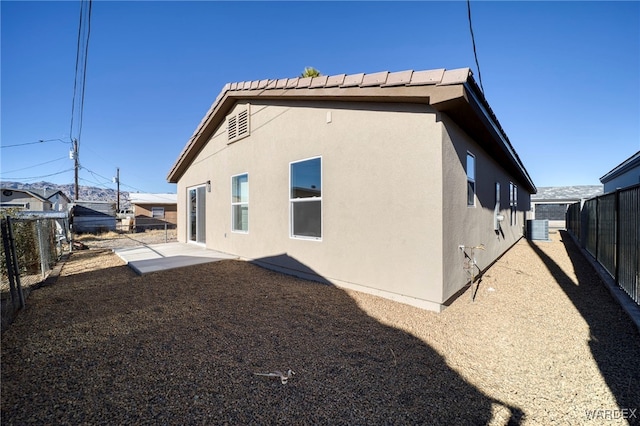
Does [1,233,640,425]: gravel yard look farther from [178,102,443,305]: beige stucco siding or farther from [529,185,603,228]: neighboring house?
[529,185,603,228]: neighboring house

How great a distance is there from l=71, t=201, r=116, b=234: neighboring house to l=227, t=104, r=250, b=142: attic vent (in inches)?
721

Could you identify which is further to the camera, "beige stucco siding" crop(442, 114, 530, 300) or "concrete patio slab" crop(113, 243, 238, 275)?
"concrete patio slab" crop(113, 243, 238, 275)

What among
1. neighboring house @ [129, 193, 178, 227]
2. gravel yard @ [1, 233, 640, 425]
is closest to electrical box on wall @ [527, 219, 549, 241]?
gravel yard @ [1, 233, 640, 425]

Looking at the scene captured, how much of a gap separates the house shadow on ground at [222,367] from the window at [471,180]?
334 cm

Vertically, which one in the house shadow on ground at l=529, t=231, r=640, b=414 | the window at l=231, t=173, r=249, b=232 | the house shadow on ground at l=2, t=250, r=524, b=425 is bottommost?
the house shadow on ground at l=529, t=231, r=640, b=414

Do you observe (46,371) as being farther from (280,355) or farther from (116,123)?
(116,123)

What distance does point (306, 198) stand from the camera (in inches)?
225

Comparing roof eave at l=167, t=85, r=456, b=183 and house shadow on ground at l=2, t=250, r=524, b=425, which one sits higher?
roof eave at l=167, t=85, r=456, b=183

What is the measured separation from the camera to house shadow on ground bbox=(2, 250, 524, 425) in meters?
1.96

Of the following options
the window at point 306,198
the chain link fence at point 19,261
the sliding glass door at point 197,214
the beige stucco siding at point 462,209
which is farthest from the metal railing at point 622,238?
the sliding glass door at point 197,214

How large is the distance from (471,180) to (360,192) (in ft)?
8.38

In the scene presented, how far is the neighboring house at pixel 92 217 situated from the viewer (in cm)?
1988

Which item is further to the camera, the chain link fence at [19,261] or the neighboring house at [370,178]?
the neighboring house at [370,178]

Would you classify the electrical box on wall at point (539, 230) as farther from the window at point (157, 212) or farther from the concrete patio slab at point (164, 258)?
the window at point (157, 212)
